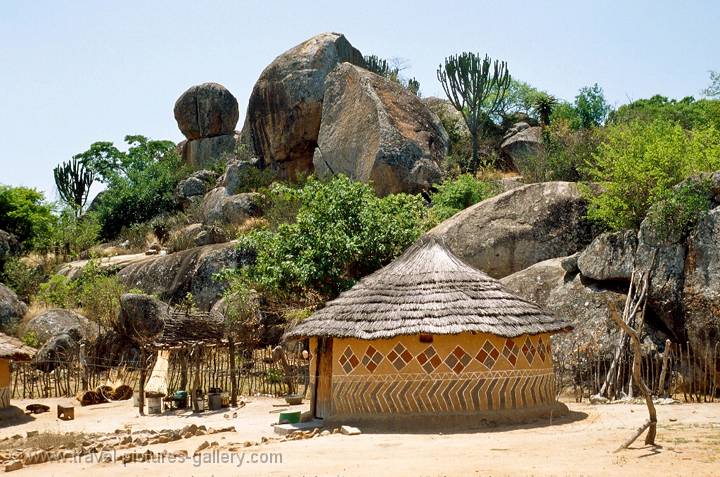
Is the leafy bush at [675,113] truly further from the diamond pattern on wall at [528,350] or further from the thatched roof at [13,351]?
the thatched roof at [13,351]

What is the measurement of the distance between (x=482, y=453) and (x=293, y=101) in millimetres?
22382

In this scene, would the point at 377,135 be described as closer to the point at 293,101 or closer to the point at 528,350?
the point at 293,101

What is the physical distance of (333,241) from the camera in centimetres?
2014

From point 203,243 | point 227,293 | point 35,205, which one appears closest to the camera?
point 227,293

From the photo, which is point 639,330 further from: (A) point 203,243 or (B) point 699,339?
(A) point 203,243

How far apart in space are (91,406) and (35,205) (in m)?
19.2

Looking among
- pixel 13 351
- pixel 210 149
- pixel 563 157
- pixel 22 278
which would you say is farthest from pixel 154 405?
pixel 210 149

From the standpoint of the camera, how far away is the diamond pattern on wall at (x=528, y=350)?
14.0 metres

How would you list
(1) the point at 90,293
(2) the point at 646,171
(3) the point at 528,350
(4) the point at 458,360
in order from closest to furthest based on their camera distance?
1. (4) the point at 458,360
2. (3) the point at 528,350
3. (2) the point at 646,171
4. (1) the point at 90,293

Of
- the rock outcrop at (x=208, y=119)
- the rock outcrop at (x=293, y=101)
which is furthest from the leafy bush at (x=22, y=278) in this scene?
the rock outcrop at (x=293, y=101)

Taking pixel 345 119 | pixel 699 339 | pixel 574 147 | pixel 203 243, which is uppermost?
pixel 345 119

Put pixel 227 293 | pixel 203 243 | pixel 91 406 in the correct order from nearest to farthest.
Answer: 1. pixel 91 406
2. pixel 227 293
3. pixel 203 243

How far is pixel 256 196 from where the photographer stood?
29.7 m

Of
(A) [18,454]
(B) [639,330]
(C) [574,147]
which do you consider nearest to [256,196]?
(C) [574,147]
